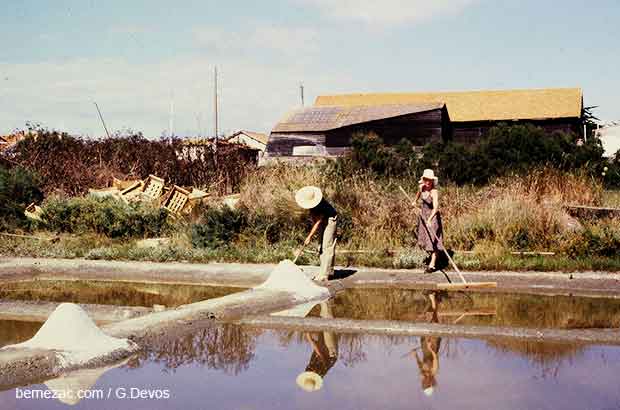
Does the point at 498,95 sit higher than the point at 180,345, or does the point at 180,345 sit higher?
the point at 498,95

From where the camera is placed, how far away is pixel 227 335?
8.02m

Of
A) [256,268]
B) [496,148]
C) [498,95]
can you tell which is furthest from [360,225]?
[498,95]

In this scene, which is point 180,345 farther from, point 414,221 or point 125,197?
point 125,197

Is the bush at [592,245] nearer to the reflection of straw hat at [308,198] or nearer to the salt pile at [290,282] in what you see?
the reflection of straw hat at [308,198]

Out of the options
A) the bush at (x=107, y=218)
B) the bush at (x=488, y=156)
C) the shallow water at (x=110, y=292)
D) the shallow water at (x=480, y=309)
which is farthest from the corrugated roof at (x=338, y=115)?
the shallow water at (x=480, y=309)

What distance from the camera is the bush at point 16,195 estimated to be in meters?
17.7

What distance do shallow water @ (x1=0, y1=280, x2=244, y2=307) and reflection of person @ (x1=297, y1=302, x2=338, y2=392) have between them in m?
3.09

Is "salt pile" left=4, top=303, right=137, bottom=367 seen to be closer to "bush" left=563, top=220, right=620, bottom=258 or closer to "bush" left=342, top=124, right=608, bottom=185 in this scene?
"bush" left=563, top=220, right=620, bottom=258

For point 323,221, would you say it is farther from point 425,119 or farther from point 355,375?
point 425,119

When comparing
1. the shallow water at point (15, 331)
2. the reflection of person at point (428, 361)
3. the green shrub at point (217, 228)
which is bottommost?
the reflection of person at point (428, 361)

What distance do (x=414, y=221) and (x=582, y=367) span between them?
8312 mm

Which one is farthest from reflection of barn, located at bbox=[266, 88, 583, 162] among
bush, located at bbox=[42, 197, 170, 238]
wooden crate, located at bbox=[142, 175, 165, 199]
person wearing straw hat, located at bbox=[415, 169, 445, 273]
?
person wearing straw hat, located at bbox=[415, 169, 445, 273]

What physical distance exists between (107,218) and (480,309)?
9.77m

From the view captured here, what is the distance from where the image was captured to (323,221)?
11742 mm
